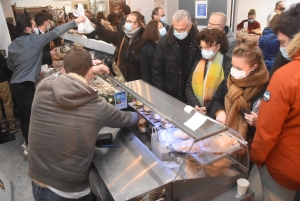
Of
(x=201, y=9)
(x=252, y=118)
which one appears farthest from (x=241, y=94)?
(x=201, y=9)

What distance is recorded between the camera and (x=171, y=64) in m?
2.75

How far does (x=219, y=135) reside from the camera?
1.47 meters

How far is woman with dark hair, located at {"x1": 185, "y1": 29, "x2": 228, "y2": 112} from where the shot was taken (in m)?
2.28

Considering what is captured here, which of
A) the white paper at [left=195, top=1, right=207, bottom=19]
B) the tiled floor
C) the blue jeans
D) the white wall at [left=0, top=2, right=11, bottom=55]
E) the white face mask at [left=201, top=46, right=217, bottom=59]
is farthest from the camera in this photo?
the white paper at [left=195, top=1, right=207, bottom=19]

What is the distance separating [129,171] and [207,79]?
1216 mm

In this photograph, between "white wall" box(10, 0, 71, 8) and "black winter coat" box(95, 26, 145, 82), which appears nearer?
"black winter coat" box(95, 26, 145, 82)

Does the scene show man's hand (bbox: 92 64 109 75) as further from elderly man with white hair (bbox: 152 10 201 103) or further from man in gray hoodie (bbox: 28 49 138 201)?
elderly man with white hair (bbox: 152 10 201 103)

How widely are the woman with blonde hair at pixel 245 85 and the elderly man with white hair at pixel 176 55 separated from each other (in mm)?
868

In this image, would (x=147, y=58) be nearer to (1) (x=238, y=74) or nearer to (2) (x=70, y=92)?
(1) (x=238, y=74)

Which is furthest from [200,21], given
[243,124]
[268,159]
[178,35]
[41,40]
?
[268,159]

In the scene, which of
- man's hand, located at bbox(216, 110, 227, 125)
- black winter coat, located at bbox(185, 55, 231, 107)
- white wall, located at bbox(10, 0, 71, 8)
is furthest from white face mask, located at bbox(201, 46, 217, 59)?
white wall, located at bbox(10, 0, 71, 8)

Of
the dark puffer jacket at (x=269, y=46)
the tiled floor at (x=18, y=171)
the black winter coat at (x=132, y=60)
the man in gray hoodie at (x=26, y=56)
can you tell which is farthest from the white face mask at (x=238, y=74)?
the man in gray hoodie at (x=26, y=56)

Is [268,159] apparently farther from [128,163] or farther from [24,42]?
[24,42]

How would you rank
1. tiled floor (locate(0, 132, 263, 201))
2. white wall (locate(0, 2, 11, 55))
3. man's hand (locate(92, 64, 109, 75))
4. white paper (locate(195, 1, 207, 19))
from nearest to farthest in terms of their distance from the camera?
man's hand (locate(92, 64, 109, 75)) < tiled floor (locate(0, 132, 263, 201)) < white wall (locate(0, 2, 11, 55)) < white paper (locate(195, 1, 207, 19))
